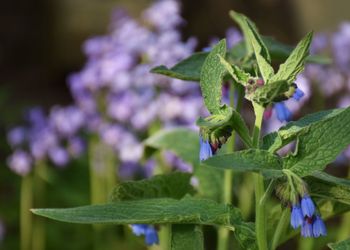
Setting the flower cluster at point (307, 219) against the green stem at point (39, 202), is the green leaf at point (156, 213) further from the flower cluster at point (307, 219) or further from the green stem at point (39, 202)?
the green stem at point (39, 202)

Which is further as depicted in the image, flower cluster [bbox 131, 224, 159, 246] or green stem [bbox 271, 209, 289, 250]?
flower cluster [bbox 131, 224, 159, 246]

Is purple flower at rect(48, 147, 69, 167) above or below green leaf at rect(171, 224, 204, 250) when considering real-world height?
above

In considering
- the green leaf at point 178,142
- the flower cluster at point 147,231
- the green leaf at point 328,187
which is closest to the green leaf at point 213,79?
the green leaf at point 328,187

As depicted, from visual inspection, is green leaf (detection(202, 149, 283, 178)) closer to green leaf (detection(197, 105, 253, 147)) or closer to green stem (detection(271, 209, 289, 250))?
green leaf (detection(197, 105, 253, 147))

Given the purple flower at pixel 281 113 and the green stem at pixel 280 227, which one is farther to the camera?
the purple flower at pixel 281 113

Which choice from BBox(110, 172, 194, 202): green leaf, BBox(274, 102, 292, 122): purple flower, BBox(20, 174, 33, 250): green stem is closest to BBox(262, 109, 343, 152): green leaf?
BBox(274, 102, 292, 122): purple flower

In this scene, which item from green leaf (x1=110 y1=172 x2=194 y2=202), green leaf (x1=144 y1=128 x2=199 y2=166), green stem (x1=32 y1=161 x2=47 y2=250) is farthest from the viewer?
green stem (x1=32 y1=161 x2=47 y2=250)

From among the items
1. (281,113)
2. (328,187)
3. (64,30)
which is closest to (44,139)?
(281,113)

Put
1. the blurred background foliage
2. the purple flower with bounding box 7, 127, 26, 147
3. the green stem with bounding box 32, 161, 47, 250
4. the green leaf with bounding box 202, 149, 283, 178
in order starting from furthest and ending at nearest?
the blurred background foliage, the green stem with bounding box 32, 161, 47, 250, the purple flower with bounding box 7, 127, 26, 147, the green leaf with bounding box 202, 149, 283, 178

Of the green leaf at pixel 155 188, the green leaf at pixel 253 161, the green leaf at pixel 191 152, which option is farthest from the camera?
the green leaf at pixel 191 152
